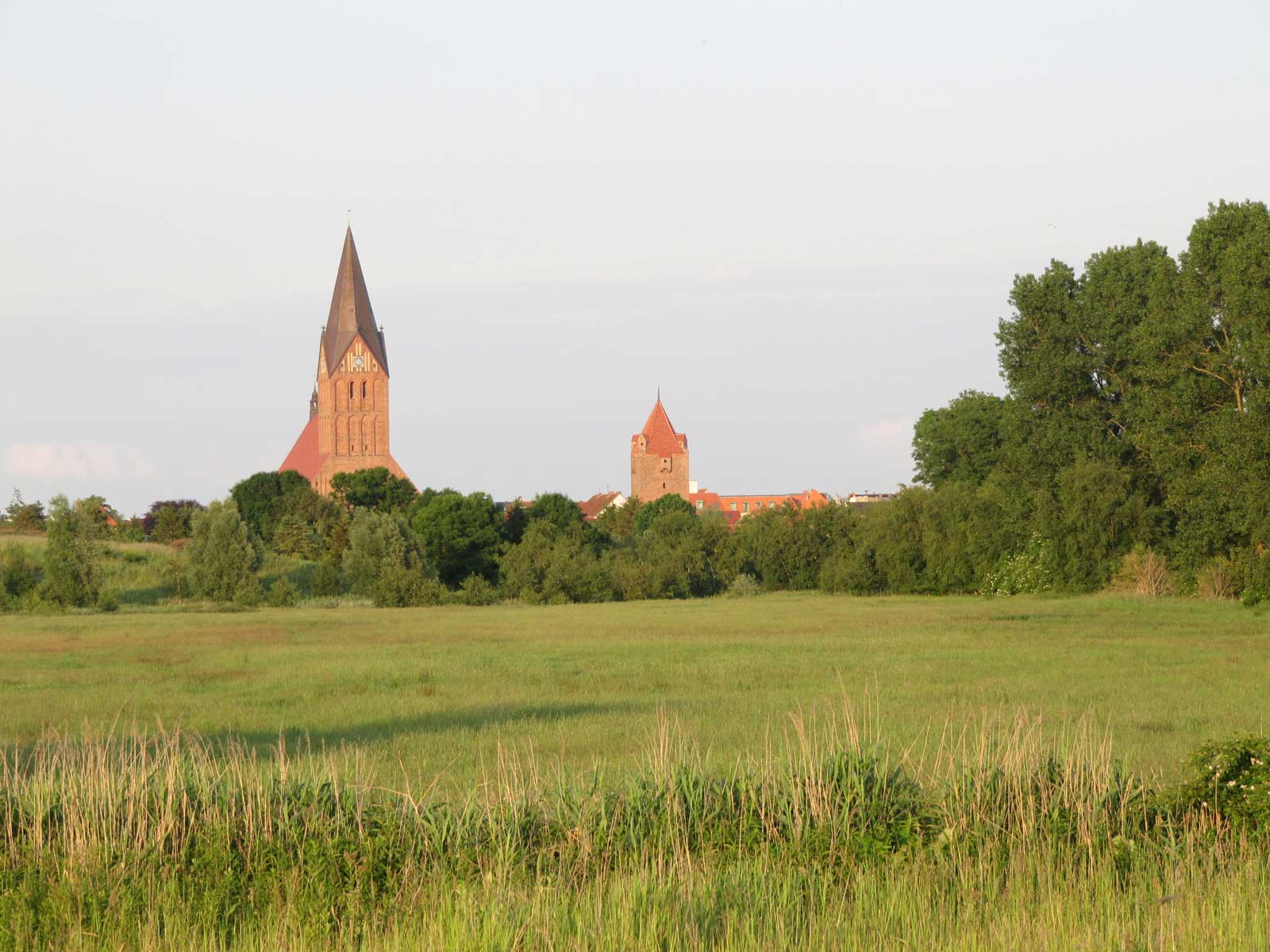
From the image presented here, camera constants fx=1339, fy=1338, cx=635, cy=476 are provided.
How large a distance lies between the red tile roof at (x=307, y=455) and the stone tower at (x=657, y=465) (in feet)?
137

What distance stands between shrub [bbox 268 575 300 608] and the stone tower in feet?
367

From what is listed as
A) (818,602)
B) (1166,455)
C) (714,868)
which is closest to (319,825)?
(714,868)

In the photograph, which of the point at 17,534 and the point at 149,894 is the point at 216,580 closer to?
the point at 17,534

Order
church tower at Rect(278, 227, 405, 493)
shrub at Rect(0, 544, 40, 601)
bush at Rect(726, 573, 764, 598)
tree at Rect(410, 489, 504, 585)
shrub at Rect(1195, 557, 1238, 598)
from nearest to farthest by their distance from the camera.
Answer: shrub at Rect(1195, 557, 1238, 598)
shrub at Rect(0, 544, 40, 601)
bush at Rect(726, 573, 764, 598)
tree at Rect(410, 489, 504, 585)
church tower at Rect(278, 227, 405, 493)

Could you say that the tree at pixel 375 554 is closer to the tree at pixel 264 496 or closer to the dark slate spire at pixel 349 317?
the tree at pixel 264 496

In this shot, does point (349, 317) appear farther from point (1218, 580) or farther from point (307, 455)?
point (1218, 580)

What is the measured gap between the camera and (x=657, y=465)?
566ft

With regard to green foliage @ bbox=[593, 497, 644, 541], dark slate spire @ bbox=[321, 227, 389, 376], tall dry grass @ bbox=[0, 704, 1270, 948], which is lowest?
tall dry grass @ bbox=[0, 704, 1270, 948]

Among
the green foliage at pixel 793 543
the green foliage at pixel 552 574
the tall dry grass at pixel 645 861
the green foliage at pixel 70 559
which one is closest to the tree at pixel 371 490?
the green foliage at pixel 793 543

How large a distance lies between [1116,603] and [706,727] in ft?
97.7

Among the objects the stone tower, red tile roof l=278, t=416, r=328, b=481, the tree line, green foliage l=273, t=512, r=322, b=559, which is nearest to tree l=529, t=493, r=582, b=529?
the tree line

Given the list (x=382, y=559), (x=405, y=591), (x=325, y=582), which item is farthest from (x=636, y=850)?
(x=325, y=582)

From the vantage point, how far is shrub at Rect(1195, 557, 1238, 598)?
140 ft

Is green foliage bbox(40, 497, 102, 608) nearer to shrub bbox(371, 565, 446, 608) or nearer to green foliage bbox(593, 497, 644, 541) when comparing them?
shrub bbox(371, 565, 446, 608)
